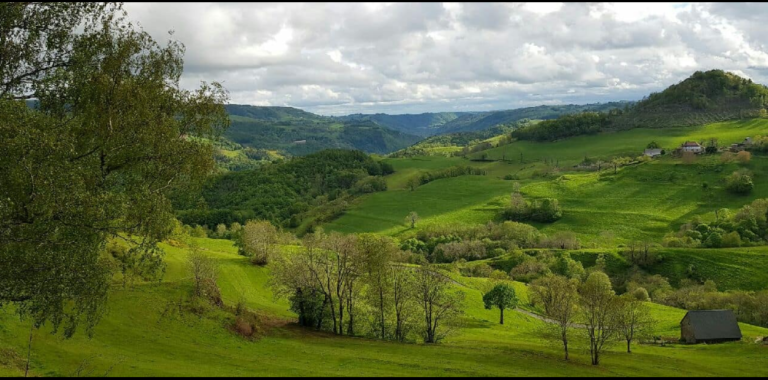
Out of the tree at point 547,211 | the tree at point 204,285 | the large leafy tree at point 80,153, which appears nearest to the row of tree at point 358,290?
the tree at point 204,285

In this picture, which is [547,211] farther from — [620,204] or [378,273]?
[378,273]

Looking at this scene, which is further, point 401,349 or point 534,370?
point 401,349

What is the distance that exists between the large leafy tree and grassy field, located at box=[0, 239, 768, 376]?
249 inches

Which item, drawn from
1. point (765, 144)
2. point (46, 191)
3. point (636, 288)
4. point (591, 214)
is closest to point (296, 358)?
point (46, 191)

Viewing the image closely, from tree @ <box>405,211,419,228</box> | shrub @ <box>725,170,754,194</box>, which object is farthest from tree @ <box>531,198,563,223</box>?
shrub @ <box>725,170,754,194</box>

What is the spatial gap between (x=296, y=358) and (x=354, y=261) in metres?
17.2

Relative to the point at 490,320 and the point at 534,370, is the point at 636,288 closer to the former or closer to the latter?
the point at 490,320

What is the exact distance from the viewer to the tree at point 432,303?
5378 cm

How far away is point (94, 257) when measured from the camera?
23828 millimetres

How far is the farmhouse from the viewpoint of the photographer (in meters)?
68.7

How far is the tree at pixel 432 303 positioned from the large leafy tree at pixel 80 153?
103ft

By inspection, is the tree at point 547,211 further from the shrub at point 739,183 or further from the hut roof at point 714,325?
the hut roof at point 714,325

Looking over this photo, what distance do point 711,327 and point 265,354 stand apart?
6593 cm

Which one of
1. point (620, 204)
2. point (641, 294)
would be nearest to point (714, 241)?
point (641, 294)
